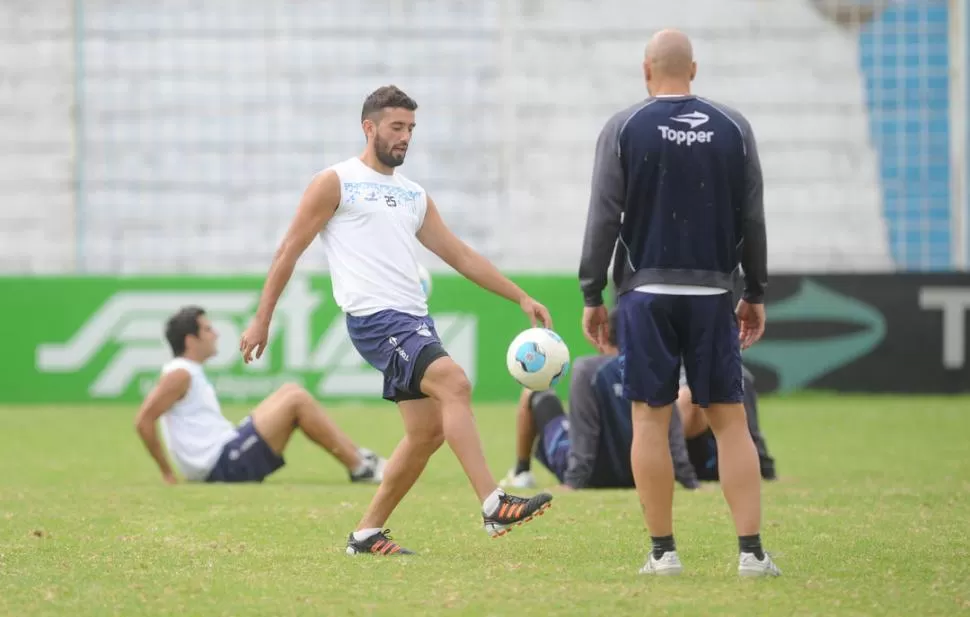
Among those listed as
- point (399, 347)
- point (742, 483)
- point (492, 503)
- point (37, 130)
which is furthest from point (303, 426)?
point (37, 130)

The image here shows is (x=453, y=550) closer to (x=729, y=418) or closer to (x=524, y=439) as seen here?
(x=729, y=418)

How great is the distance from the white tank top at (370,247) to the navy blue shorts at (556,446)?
3220 millimetres

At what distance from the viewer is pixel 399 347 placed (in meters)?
6.45

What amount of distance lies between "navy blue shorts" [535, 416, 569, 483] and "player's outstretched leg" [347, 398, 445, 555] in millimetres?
3089

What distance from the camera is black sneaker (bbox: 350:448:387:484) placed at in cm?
1033

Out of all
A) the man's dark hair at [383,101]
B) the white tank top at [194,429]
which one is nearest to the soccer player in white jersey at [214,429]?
the white tank top at [194,429]

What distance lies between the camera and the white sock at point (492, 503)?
6.15m

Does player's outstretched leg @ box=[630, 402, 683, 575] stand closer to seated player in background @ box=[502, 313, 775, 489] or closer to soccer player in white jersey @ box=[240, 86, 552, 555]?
soccer player in white jersey @ box=[240, 86, 552, 555]

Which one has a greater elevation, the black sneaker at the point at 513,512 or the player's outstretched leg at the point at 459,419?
the player's outstretched leg at the point at 459,419

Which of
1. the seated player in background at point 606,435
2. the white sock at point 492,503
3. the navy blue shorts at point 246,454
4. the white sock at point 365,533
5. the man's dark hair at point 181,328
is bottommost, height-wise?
the navy blue shorts at point 246,454

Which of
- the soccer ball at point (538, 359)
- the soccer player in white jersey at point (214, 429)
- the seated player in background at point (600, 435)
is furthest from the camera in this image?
the soccer player in white jersey at point (214, 429)

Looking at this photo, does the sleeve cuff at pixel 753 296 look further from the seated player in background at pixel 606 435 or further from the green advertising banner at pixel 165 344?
the green advertising banner at pixel 165 344

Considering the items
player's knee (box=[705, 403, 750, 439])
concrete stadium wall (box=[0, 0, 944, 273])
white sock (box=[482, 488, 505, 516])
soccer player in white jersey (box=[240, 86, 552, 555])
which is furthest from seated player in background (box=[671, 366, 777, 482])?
concrete stadium wall (box=[0, 0, 944, 273])

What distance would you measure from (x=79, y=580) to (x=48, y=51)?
614 inches
